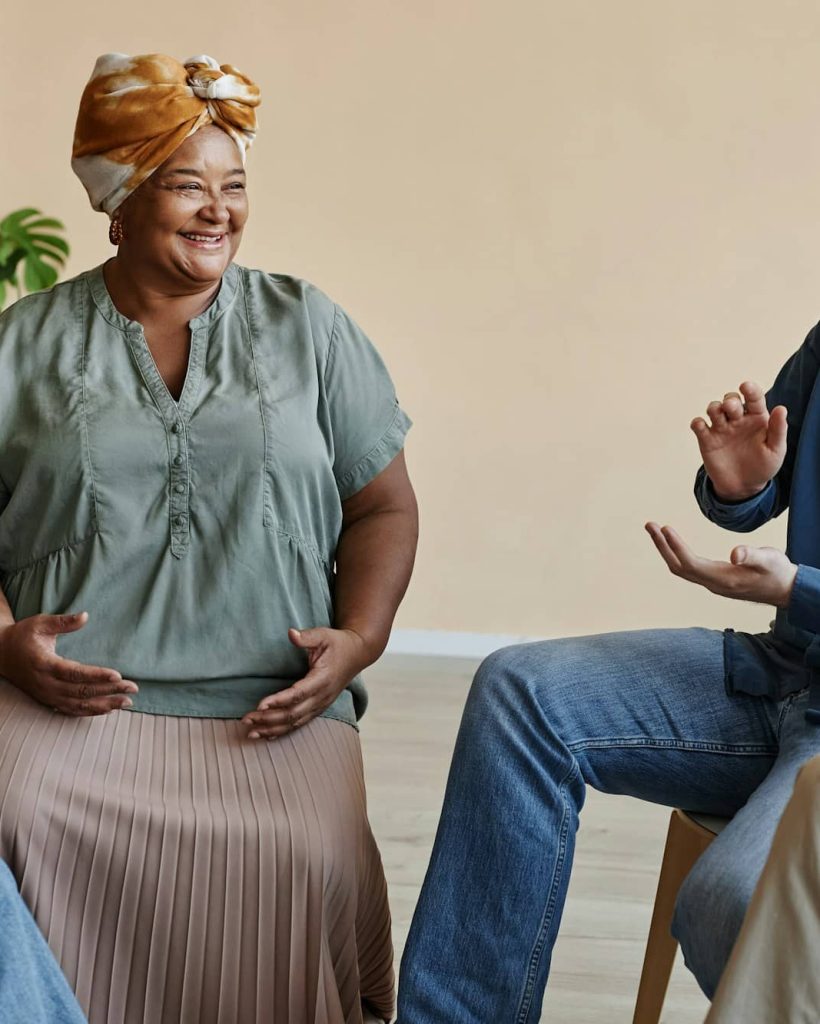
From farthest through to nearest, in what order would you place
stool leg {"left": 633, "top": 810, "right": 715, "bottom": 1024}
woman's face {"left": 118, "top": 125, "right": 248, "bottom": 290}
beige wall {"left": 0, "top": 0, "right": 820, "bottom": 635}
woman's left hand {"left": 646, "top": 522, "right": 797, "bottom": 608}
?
beige wall {"left": 0, "top": 0, "right": 820, "bottom": 635} < woman's face {"left": 118, "top": 125, "right": 248, "bottom": 290} < stool leg {"left": 633, "top": 810, "right": 715, "bottom": 1024} < woman's left hand {"left": 646, "top": 522, "right": 797, "bottom": 608}

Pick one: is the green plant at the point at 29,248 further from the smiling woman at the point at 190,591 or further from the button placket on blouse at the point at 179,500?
the button placket on blouse at the point at 179,500

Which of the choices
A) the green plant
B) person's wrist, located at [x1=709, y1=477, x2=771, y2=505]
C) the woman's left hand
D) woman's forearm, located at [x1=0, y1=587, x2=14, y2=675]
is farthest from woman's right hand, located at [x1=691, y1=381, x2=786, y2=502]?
the green plant

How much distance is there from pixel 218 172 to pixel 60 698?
0.74 metres

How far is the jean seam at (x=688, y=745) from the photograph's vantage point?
1636mm

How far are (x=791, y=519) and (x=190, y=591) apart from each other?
2.59ft

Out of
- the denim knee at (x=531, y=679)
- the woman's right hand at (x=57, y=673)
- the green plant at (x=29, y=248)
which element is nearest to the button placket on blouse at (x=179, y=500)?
the woman's right hand at (x=57, y=673)

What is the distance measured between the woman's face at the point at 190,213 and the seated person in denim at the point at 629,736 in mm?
702

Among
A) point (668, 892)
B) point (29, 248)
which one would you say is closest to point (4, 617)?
point (668, 892)

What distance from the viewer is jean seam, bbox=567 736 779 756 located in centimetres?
164

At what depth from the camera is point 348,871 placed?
5.58ft

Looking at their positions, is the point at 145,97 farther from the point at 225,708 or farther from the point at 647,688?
the point at 647,688

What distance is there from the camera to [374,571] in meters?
1.93

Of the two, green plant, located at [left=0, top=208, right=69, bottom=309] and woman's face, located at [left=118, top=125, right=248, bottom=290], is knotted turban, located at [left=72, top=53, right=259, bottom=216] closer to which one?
woman's face, located at [left=118, top=125, right=248, bottom=290]

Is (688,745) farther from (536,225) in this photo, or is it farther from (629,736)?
(536,225)
